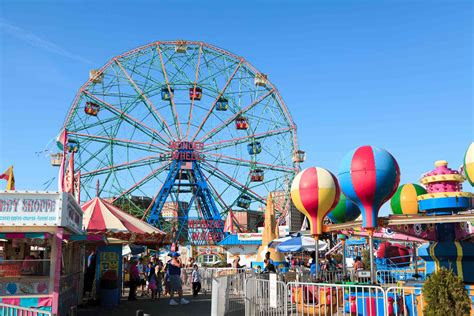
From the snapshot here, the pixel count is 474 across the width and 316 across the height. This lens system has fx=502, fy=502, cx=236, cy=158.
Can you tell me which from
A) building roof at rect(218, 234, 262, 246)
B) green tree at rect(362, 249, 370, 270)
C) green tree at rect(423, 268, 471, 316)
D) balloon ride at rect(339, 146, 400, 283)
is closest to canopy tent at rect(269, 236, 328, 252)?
green tree at rect(362, 249, 370, 270)

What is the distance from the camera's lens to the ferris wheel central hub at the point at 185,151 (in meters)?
35.7

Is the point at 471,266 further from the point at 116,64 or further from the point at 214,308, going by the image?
the point at 116,64

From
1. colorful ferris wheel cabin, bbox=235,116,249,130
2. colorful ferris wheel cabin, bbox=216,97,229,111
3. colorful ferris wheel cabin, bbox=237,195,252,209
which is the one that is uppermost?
colorful ferris wheel cabin, bbox=216,97,229,111

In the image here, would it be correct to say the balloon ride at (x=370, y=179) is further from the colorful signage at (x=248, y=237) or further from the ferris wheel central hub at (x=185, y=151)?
the ferris wheel central hub at (x=185, y=151)

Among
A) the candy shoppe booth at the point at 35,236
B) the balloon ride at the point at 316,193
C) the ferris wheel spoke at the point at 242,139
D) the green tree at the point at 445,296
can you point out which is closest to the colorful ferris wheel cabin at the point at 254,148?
the ferris wheel spoke at the point at 242,139

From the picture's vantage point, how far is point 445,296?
6.19 metres

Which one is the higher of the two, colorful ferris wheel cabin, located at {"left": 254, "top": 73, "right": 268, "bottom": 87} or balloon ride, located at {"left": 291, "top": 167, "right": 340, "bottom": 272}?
colorful ferris wheel cabin, located at {"left": 254, "top": 73, "right": 268, "bottom": 87}

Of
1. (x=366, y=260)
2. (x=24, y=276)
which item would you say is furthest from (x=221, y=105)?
(x=24, y=276)

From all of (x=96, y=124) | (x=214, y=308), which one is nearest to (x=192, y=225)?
(x=96, y=124)

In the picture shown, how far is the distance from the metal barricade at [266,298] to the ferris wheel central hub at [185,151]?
87.9 ft

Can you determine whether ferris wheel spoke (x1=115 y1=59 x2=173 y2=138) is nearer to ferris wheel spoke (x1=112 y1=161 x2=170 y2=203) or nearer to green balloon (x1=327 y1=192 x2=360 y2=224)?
ferris wheel spoke (x1=112 y1=161 x2=170 y2=203)

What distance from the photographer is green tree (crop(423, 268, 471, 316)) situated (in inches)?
242

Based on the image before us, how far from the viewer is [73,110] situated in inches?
1356

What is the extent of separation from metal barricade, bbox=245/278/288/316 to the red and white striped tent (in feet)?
14.5
